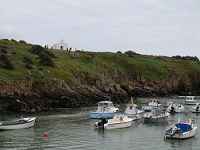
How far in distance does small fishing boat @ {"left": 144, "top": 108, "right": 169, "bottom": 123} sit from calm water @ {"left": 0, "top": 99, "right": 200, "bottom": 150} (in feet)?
5.64

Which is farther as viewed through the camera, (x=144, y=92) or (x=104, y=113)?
(x=144, y=92)

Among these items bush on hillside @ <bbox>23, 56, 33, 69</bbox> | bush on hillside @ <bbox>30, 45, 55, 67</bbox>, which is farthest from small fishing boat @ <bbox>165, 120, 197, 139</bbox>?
bush on hillside @ <bbox>30, 45, 55, 67</bbox>

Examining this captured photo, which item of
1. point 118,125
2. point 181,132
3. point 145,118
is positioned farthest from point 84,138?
point 145,118

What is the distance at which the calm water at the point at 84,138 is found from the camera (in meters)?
69.9

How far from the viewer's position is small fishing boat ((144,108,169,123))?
96.9m

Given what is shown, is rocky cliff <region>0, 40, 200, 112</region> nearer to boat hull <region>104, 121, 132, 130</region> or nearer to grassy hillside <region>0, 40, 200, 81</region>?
grassy hillside <region>0, 40, 200, 81</region>

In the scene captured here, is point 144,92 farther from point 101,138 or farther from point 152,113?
point 101,138

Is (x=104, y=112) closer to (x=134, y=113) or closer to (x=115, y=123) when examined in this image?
(x=134, y=113)

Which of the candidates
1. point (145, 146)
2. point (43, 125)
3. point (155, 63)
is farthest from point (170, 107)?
point (155, 63)

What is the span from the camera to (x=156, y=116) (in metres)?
→ 97.9

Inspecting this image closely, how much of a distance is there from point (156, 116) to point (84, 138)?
25.0 meters

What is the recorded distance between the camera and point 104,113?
331 ft

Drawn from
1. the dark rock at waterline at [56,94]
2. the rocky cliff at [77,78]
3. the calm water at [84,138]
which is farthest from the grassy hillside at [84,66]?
the calm water at [84,138]

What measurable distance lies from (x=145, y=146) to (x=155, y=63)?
4872 inches
